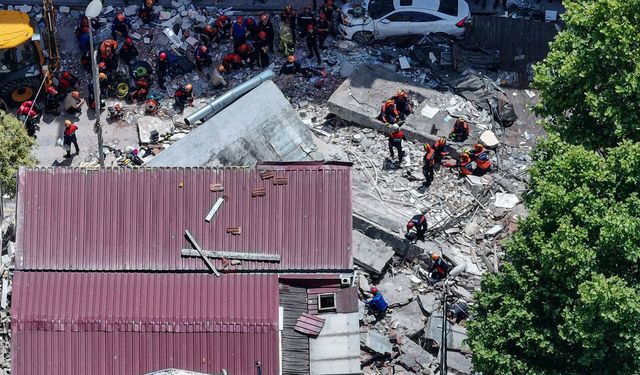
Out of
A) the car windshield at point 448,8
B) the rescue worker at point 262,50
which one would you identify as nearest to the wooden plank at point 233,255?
the rescue worker at point 262,50

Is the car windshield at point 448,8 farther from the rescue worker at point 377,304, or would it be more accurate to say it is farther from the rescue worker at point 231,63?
the rescue worker at point 377,304

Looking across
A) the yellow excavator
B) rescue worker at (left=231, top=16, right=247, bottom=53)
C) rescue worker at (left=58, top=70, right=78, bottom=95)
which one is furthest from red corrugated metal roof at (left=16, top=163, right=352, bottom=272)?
rescue worker at (left=231, top=16, right=247, bottom=53)

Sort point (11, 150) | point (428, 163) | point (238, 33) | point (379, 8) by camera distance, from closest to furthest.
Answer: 1. point (11, 150)
2. point (428, 163)
3. point (238, 33)
4. point (379, 8)

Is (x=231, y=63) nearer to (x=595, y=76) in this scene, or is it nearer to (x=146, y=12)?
(x=146, y=12)

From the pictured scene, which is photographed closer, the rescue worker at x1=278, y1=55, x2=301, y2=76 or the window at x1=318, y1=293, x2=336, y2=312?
the window at x1=318, y1=293, x2=336, y2=312

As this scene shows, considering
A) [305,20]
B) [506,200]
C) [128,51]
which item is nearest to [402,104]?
[506,200]

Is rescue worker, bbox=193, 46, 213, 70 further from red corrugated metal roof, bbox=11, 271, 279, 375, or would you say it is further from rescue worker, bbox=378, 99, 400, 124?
red corrugated metal roof, bbox=11, 271, 279, 375
